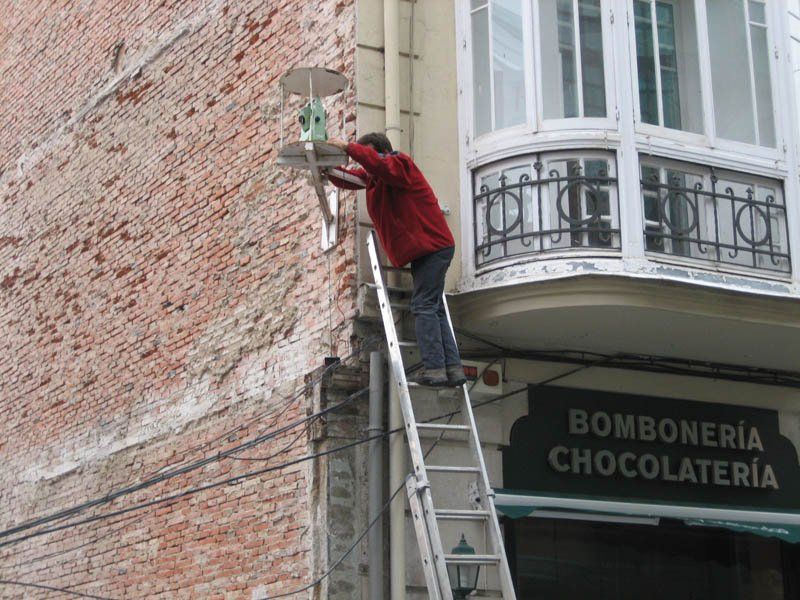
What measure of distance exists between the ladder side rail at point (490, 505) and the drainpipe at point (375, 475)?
588 millimetres

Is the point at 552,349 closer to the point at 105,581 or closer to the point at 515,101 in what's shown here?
the point at 515,101

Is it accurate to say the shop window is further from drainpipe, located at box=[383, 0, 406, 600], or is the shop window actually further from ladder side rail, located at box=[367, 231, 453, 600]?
ladder side rail, located at box=[367, 231, 453, 600]

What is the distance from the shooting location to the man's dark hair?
8773mm

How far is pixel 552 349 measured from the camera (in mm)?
9672

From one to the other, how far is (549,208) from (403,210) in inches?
41.5

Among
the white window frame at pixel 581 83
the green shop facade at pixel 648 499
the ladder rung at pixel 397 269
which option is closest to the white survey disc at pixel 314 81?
the ladder rung at pixel 397 269

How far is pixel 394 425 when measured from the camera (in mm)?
8914

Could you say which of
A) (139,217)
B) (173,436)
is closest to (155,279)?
(139,217)

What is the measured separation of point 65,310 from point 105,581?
2.88 m

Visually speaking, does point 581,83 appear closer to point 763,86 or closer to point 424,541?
point 763,86

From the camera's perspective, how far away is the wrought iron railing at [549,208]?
360 inches

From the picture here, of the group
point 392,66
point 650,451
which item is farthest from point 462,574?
point 392,66

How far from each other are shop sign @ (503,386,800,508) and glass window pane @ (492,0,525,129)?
1995 millimetres

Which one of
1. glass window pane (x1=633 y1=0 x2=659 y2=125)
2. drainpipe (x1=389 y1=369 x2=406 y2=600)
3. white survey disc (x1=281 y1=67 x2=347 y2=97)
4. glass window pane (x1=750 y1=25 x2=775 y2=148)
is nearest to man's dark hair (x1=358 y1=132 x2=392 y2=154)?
white survey disc (x1=281 y1=67 x2=347 y2=97)
